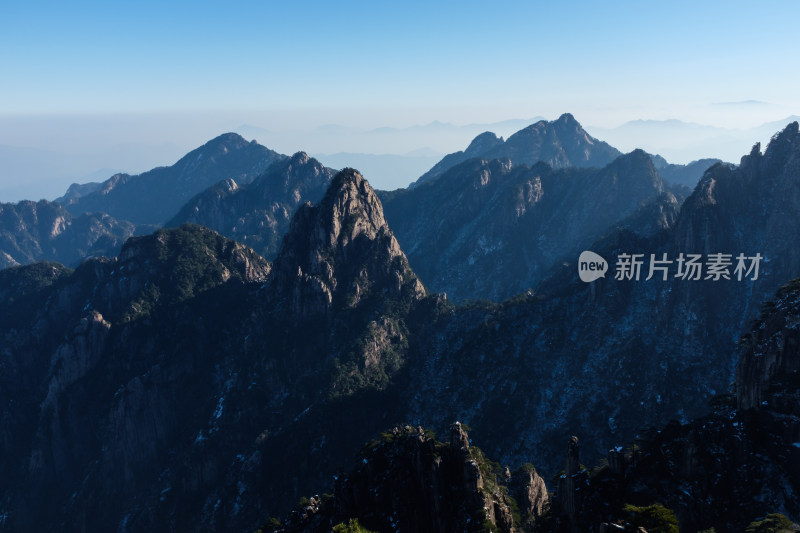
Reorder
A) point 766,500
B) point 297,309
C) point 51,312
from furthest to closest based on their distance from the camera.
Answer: point 51,312, point 297,309, point 766,500

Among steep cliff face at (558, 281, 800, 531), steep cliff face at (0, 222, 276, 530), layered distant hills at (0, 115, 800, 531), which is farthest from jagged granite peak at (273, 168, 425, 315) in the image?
steep cliff face at (558, 281, 800, 531)

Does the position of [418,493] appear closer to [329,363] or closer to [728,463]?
[728,463]

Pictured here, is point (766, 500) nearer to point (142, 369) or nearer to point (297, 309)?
point (297, 309)

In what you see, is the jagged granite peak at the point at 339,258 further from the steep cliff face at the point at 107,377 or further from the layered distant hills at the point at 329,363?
the steep cliff face at the point at 107,377

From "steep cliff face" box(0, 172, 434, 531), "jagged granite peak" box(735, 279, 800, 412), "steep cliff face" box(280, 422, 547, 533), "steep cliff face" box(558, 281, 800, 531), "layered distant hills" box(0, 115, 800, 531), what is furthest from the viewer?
"steep cliff face" box(0, 172, 434, 531)

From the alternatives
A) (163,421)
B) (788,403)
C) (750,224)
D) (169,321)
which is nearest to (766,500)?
(788,403)

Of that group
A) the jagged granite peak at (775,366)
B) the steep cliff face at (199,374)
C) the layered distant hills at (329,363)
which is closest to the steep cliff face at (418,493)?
the layered distant hills at (329,363)

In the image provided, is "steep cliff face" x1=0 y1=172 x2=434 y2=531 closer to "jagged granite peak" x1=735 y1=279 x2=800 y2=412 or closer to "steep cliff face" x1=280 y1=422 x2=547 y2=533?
"steep cliff face" x1=280 y1=422 x2=547 y2=533
